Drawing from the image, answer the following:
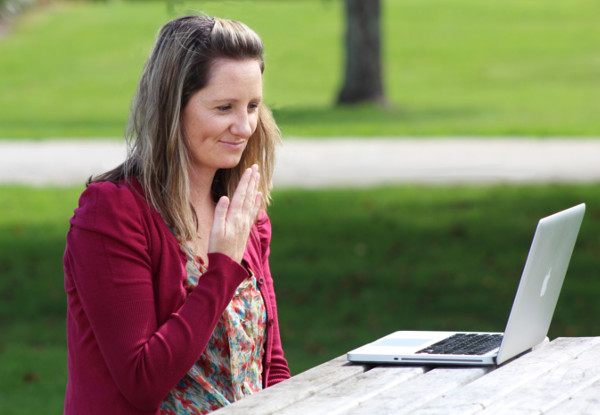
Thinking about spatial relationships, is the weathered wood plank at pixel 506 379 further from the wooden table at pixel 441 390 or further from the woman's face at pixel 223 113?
the woman's face at pixel 223 113

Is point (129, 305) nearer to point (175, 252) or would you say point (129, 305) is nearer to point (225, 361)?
point (175, 252)

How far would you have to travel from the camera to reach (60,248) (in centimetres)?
895

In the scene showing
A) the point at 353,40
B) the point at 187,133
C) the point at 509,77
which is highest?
the point at 187,133

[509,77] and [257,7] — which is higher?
[257,7]

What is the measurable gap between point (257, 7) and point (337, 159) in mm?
9171

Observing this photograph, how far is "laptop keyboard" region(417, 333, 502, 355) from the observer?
2674 millimetres

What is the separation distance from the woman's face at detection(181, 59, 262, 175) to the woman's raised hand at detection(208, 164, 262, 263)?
0.31 ft

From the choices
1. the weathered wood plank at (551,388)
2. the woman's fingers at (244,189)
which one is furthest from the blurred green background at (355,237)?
the weathered wood plank at (551,388)

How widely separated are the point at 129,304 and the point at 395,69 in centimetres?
2863

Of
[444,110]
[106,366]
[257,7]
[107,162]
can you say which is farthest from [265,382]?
[444,110]

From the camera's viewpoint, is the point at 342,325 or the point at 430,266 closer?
the point at 342,325

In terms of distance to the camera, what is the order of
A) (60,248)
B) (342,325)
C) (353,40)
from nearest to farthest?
(342,325) → (60,248) → (353,40)

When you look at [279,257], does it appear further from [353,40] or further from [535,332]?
[353,40]

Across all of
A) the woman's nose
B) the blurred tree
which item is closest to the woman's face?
the woman's nose
